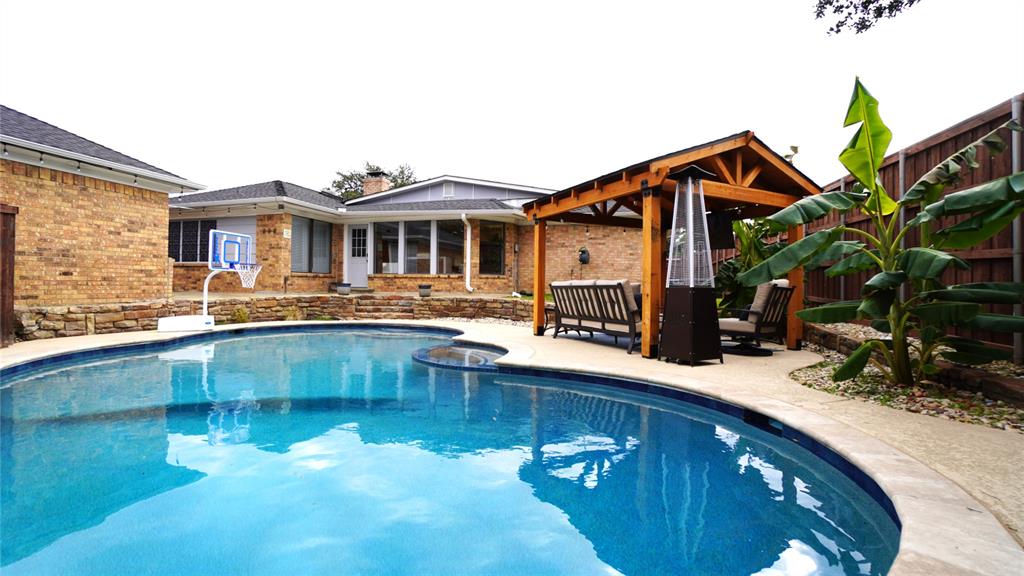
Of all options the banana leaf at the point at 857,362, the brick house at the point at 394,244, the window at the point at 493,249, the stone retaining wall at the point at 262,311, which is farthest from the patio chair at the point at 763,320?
the window at the point at 493,249

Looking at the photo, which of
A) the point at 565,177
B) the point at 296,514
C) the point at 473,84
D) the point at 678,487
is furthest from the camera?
the point at 565,177

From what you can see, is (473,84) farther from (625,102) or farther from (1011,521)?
(1011,521)

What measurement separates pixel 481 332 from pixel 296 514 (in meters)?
7.24

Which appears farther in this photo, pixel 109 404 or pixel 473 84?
pixel 473 84

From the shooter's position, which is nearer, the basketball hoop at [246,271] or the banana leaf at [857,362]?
the banana leaf at [857,362]

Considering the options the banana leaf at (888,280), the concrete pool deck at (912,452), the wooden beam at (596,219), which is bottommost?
the concrete pool deck at (912,452)

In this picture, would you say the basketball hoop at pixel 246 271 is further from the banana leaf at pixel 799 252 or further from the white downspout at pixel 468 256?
the banana leaf at pixel 799 252

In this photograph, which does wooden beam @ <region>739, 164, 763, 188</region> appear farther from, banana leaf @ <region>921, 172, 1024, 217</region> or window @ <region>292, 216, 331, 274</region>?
window @ <region>292, 216, 331, 274</region>

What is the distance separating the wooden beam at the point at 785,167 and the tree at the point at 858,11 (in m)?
1.83

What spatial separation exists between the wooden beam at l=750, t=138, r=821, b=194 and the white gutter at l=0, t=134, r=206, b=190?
38.0 feet

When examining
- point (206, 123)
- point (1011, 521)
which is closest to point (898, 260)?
point (1011, 521)

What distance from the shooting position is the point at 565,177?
136 feet

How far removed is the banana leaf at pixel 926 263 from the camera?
3.72 metres

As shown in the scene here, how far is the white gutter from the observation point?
819 centimetres
